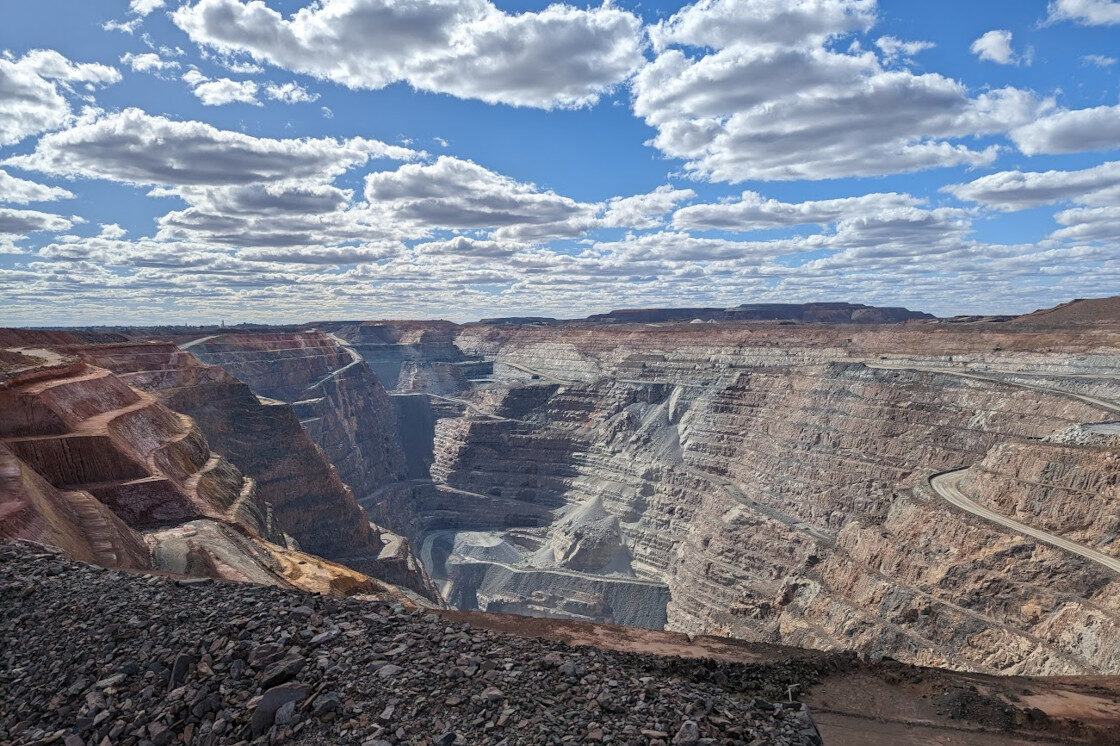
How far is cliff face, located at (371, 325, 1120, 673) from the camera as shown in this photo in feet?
115

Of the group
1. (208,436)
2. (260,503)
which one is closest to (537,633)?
(260,503)

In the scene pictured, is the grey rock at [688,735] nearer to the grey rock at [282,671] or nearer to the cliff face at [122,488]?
the grey rock at [282,671]

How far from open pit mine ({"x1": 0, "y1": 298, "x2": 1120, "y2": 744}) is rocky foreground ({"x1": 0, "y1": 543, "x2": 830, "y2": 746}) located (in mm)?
922

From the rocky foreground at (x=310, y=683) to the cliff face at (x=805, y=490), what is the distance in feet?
95.5

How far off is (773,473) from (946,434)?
1742 centimetres

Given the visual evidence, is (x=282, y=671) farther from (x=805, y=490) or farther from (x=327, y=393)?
(x=327, y=393)

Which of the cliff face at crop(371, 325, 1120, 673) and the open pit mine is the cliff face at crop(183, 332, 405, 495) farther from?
the cliff face at crop(371, 325, 1120, 673)

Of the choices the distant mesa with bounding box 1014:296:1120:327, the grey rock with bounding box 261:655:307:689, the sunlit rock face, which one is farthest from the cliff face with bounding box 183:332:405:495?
the distant mesa with bounding box 1014:296:1120:327

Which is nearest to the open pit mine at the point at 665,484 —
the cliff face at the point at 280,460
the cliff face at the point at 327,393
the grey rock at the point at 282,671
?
the cliff face at the point at 280,460

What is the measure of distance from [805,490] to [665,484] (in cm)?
2355

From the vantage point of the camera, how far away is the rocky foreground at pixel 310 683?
868 centimetres

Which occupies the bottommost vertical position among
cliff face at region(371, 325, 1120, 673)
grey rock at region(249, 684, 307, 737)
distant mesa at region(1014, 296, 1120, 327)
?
cliff face at region(371, 325, 1120, 673)

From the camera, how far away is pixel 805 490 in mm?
62625

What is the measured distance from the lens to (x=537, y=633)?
16.0 metres
